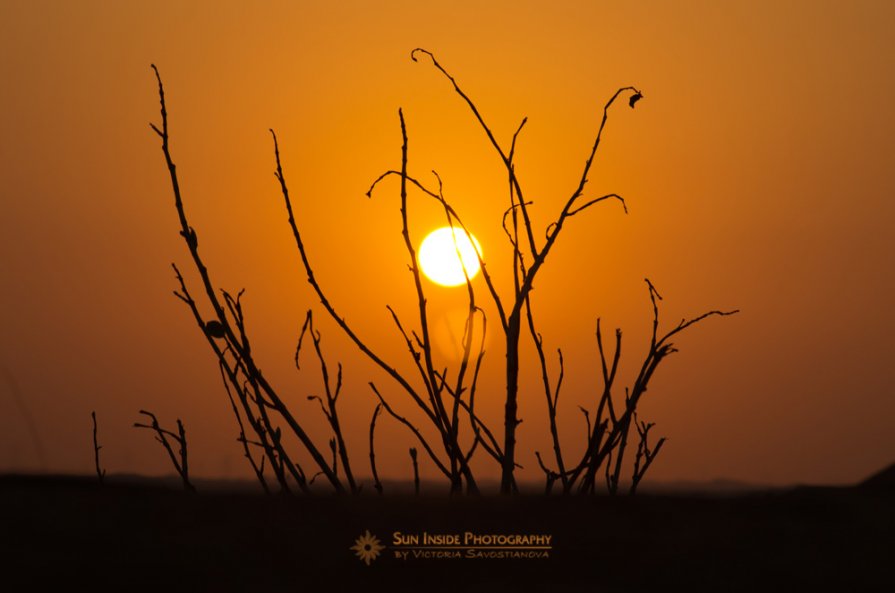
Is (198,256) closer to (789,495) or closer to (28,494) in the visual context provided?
(28,494)

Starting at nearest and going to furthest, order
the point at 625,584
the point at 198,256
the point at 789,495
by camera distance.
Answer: the point at 625,584
the point at 789,495
the point at 198,256

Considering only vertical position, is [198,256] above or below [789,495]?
above

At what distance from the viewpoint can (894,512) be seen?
49.3 inches

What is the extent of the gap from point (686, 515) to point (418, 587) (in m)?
0.33

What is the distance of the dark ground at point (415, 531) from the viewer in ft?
3.78

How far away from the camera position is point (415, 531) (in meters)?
1.20

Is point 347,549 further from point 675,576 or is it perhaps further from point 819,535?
point 819,535

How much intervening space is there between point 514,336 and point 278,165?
1.52ft

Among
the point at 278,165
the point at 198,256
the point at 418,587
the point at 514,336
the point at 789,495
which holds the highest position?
the point at 278,165

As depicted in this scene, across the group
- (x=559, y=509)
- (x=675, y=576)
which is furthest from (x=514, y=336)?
(x=675, y=576)

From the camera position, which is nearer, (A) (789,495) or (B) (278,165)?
(A) (789,495)

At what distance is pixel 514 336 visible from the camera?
153cm

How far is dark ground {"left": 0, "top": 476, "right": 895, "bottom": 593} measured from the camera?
45.4 inches

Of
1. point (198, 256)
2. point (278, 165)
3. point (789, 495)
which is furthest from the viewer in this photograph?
point (278, 165)
